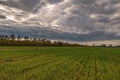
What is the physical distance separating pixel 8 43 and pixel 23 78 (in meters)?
128

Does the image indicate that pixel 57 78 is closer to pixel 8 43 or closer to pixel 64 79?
pixel 64 79

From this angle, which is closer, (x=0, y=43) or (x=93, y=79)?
(x=93, y=79)

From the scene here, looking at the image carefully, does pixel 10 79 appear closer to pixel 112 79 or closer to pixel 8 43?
pixel 112 79

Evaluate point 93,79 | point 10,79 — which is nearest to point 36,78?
point 10,79

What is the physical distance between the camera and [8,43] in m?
142

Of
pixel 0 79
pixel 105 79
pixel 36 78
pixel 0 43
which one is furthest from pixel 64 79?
pixel 0 43

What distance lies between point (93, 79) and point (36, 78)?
4327 mm

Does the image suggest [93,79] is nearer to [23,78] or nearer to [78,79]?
[78,79]

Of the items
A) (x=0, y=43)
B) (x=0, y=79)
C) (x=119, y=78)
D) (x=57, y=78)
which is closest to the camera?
(x=0, y=79)

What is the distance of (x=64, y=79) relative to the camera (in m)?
17.1

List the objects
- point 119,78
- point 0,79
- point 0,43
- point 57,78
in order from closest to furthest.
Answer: point 0,79, point 57,78, point 119,78, point 0,43

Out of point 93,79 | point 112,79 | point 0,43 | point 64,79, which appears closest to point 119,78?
point 112,79

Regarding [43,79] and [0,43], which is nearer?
[43,79]

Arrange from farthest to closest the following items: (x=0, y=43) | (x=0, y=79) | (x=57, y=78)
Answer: (x=0, y=43)
(x=57, y=78)
(x=0, y=79)
